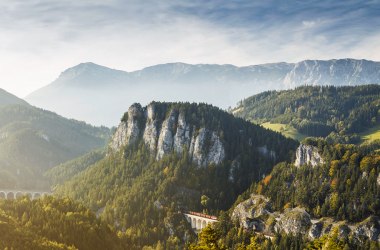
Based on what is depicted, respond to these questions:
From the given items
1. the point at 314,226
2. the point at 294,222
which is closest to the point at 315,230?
the point at 314,226

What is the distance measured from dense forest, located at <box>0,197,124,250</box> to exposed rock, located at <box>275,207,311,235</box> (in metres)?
63.6

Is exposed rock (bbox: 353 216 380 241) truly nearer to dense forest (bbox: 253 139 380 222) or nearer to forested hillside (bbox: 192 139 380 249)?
forested hillside (bbox: 192 139 380 249)

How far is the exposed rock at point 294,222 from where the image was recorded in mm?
187750

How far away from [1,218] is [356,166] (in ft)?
453

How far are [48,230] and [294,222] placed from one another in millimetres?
94330

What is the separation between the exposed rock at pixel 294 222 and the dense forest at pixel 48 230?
209 feet

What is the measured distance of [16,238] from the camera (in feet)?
518

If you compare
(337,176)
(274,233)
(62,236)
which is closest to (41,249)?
(62,236)

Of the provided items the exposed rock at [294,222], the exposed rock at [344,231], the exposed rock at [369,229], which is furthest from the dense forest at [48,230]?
the exposed rock at [369,229]

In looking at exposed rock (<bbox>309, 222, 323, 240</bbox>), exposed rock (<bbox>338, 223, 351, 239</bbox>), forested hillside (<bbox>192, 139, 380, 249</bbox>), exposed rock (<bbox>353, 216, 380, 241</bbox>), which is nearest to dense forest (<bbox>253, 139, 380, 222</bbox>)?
forested hillside (<bbox>192, 139, 380, 249</bbox>)

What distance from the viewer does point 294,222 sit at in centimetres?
19038

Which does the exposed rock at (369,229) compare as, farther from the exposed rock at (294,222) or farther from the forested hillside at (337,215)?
the exposed rock at (294,222)

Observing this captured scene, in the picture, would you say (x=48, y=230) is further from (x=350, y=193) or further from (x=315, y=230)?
(x=350, y=193)

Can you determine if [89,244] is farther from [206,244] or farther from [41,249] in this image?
[206,244]
